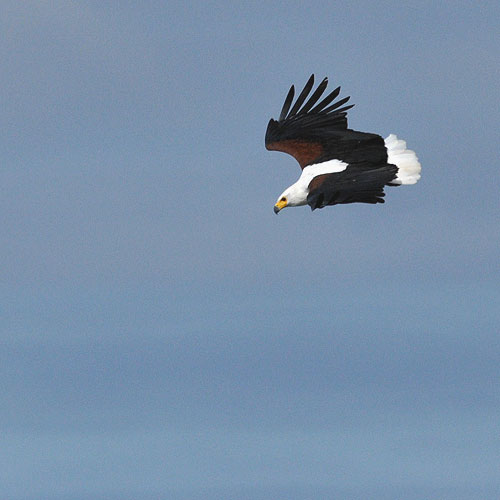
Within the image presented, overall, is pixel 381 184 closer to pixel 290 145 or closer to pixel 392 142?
pixel 392 142

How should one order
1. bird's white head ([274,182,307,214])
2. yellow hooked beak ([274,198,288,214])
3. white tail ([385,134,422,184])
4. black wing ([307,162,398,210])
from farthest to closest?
yellow hooked beak ([274,198,288,214]), bird's white head ([274,182,307,214]), white tail ([385,134,422,184]), black wing ([307,162,398,210])

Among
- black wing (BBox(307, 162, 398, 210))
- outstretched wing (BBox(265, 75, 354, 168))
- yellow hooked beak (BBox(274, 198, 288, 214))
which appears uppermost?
outstretched wing (BBox(265, 75, 354, 168))

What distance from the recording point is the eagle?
2450 cm

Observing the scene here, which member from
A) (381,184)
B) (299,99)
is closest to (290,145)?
(299,99)

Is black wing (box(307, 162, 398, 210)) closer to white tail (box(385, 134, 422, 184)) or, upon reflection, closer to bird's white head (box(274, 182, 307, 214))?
white tail (box(385, 134, 422, 184))

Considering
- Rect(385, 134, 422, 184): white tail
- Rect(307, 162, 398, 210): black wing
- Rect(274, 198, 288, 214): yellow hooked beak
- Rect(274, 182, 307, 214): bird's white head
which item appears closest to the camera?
Rect(307, 162, 398, 210): black wing

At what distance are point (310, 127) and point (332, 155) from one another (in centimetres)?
153

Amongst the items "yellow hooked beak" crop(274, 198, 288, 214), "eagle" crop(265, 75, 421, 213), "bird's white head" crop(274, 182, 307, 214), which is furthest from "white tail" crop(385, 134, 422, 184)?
"yellow hooked beak" crop(274, 198, 288, 214)

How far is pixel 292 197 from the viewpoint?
Answer: 2700 centimetres

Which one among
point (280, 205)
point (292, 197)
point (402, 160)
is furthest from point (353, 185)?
point (280, 205)

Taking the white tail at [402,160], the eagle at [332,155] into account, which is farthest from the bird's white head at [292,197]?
the white tail at [402,160]

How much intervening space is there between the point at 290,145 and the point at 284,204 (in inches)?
84.3

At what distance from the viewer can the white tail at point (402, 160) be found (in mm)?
25609

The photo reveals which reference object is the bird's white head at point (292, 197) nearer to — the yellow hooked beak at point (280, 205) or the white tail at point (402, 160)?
the yellow hooked beak at point (280, 205)
